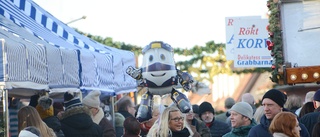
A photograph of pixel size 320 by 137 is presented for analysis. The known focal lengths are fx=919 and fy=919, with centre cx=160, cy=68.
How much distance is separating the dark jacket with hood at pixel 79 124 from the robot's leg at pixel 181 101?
113 centimetres

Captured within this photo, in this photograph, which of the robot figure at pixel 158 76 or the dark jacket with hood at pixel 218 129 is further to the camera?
the dark jacket with hood at pixel 218 129

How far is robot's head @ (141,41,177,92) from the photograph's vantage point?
12.4 m

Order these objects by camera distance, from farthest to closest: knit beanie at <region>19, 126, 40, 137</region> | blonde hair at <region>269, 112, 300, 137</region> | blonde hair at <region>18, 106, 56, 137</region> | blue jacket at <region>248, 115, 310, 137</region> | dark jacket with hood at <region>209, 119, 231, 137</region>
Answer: dark jacket with hood at <region>209, 119, 231, 137</region> → blonde hair at <region>18, 106, 56, 137</region> → blue jacket at <region>248, 115, 310, 137</region> → knit beanie at <region>19, 126, 40, 137</region> → blonde hair at <region>269, 112, 300, 137</region>

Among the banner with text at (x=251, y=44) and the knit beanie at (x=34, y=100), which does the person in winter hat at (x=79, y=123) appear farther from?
the banner with text at (x=251, y=44)

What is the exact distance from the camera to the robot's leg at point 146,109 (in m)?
12.5

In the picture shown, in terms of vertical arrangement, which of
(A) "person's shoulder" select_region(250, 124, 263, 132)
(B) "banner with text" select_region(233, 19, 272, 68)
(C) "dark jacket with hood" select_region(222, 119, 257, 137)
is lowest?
(C) "dark jacket with hood" select_region(222, 119, 257, 137)

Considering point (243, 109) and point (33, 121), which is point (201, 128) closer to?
point (243, 109)

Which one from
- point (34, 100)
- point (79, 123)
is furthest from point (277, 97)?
point (34, 100)

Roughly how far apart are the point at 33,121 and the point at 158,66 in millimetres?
2127

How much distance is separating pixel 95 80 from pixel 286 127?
6.66m

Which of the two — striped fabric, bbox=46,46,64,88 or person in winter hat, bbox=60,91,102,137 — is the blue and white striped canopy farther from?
person in winter hat, bbox=60,91,102,137

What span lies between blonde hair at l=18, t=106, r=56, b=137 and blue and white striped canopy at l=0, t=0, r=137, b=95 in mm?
365

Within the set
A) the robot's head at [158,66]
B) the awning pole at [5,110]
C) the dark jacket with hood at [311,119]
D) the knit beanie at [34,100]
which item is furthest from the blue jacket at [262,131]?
the knit beanie at [34,100]

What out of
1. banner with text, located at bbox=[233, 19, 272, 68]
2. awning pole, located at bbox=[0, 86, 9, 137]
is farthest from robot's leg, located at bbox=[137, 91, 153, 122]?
banner with text, located at bbox=[233, 19, 272, 68]
